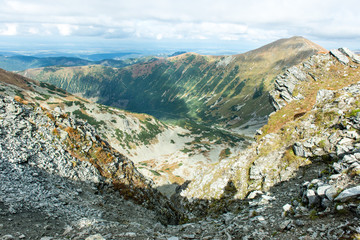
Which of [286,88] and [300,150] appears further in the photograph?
[286,88]

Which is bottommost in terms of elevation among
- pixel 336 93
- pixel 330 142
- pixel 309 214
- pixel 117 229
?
pixel 117 229

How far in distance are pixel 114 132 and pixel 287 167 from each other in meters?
128

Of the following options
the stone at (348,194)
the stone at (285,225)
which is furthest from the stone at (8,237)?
the stone at (348,194)

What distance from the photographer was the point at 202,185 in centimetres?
3844

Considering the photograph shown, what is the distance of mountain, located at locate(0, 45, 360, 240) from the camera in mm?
12250

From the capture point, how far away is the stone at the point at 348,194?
10.3 meters

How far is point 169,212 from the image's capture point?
31453 millimetres

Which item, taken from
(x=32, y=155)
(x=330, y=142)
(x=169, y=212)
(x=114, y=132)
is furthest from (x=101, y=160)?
(x=114, y=132)

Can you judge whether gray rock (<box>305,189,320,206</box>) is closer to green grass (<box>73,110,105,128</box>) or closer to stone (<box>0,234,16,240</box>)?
stone (<box>0,234,16,240</box>)

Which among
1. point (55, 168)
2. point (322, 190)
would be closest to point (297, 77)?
point (322, 190)

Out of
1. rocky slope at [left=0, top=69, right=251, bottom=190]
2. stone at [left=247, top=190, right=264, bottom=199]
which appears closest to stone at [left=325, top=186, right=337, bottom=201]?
stone at [left=247, top=190, right=264, bottom=199]

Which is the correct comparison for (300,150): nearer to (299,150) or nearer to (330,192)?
(299,150)

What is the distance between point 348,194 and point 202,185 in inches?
1169

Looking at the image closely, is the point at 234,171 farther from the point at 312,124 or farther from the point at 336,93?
the point at 336,93
